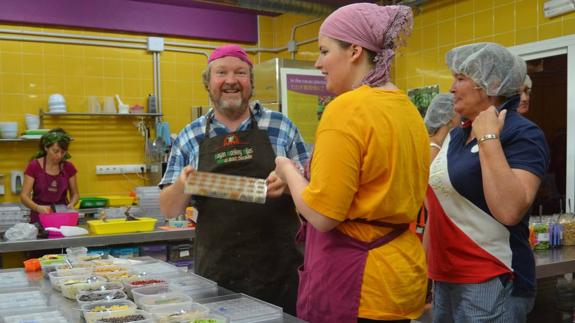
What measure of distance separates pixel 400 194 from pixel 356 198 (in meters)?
0.12

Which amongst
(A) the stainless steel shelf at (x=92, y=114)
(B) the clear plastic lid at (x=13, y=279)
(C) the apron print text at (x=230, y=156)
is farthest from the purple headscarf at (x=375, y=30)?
(A) the stainless steel shelf at (x=92, y=114)

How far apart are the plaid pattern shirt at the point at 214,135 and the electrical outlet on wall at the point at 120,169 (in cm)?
438

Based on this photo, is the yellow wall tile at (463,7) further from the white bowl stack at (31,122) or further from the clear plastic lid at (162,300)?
the white bowl stack at (31,122)

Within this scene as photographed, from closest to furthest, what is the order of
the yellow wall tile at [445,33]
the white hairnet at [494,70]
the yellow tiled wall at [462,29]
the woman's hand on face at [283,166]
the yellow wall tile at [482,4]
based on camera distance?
1. the woman's hand on face at [283,166]
2. the white hairnet at [494,70]
3. the yellow tiled wall at [462,29]
4. the yellow wall tile at [482,4]
5. the yellow wall tile at [445,33]

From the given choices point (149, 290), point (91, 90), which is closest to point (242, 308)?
point (149, 290)

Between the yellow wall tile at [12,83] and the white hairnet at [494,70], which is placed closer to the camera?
the white hairnet at [494,70]

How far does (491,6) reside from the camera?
4711 mm

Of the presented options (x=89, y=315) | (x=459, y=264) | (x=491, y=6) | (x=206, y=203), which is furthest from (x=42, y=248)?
(x=491, y=6)

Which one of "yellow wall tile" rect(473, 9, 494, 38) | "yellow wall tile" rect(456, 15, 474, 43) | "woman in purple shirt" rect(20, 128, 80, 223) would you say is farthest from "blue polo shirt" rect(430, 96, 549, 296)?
"woman in purple shirt" rect(20, 128, 80, 223)

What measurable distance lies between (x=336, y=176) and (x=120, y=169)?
5.55m

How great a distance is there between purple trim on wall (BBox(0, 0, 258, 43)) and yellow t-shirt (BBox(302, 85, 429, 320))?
555cm

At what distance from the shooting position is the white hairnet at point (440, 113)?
9.71 feet

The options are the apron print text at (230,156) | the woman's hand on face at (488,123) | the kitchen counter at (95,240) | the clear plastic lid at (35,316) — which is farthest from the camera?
the kitchen counter at (95,240)

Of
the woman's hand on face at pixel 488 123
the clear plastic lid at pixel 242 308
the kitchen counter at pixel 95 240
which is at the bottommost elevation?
the kitchen counter at pixel 95 240
